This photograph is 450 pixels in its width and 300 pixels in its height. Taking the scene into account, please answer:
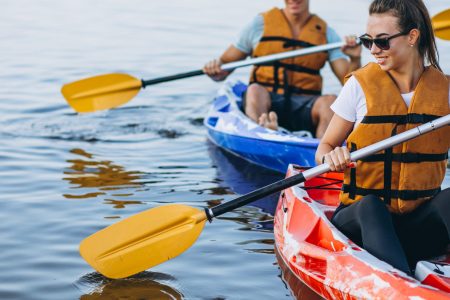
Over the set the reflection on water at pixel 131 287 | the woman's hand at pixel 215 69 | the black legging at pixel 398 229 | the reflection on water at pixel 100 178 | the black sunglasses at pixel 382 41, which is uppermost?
the black sunglasses at pixel 382 41

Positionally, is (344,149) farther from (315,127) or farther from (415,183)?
(315,127)

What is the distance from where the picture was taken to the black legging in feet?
12.5

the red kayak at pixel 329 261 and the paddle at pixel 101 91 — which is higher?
the paddle at pixel 101 91

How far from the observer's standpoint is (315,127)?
6719 millimetres

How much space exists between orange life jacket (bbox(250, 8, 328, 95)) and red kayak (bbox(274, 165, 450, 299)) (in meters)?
2.01

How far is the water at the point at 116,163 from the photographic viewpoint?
4633mm

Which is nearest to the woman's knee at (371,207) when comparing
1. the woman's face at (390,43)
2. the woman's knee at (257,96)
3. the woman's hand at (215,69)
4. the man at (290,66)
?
the woman's face at (390,43)

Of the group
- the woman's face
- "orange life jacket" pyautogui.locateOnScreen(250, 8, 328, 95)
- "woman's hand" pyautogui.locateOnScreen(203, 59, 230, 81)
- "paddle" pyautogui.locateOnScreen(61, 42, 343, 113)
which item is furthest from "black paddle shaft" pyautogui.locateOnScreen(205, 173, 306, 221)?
"paddle" pyautogui.locateOnScreen(61, 42, 343, 113)

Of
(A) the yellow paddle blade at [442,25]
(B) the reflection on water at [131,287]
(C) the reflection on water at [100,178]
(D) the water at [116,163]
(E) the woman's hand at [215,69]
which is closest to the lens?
(B) the reflection on water at [131,287]

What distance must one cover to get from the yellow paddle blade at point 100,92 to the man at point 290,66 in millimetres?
951

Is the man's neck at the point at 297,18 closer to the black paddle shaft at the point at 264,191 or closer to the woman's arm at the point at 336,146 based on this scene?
the black paddle shaft at the point at 264,191

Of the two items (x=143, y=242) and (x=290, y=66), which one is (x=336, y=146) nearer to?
(x=143, y=242)

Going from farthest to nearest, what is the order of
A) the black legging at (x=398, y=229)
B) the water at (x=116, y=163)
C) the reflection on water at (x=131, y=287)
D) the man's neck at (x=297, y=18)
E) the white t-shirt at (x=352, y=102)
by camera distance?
the man's neck at (x=297, y=18) → the water at (x=116, y=163) → the reflection on water at (x=131, y=287) → the white t-shirt at (x=352, y=102) → the black legging at (x=398, y=229)

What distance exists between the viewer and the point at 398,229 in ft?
13.4
